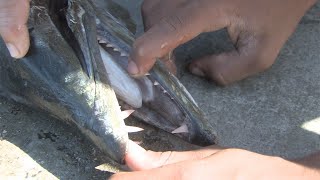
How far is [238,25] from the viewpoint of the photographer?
12.1 ft

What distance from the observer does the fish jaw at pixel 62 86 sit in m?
2.96

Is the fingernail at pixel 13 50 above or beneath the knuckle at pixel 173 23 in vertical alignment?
above

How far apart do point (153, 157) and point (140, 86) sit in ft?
1.57

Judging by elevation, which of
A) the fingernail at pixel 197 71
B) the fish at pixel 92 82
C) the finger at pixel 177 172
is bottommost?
the fingernail at pixel 197 71

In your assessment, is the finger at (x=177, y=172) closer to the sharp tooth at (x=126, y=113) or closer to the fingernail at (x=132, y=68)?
the sharp tooth at (x=126, y=113)

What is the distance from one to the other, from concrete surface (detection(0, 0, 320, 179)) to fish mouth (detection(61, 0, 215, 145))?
0.56 ft

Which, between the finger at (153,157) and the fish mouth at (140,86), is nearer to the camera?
the finger at (153,157)

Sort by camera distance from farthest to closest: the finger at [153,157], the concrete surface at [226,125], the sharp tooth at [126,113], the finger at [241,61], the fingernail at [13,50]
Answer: the finger at [241,61] → the concrete surface at [226,125] → the sharp tooth at [126,113] → the fingernail at [13,50] → the finger at [153,157]

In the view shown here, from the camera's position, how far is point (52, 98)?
3.11 metres

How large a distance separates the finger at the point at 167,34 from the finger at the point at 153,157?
1.34 feet

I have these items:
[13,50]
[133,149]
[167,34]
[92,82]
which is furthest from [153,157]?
[13,50]

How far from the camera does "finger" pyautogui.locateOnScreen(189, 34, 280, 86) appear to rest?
3.65 metres

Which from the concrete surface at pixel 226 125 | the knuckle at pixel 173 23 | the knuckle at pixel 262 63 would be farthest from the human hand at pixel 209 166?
the knuckle at pixel 262 63

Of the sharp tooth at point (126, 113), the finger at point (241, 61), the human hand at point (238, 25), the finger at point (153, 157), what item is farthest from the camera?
the finger at point (241, 61)
